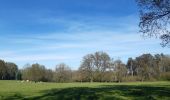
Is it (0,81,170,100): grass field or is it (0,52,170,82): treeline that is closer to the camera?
(0,81,170,100): grass field

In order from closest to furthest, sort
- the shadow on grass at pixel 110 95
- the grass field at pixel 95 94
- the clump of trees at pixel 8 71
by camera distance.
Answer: the shadow on grass at pixel 110 95 → the grass field at pixel 95 94 → the clump of trees at pixel 8 71

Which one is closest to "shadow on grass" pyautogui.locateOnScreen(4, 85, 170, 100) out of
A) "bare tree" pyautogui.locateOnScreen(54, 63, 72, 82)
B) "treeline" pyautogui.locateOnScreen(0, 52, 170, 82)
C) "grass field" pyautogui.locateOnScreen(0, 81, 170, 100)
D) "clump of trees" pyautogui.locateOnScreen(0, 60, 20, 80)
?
"grass field" pyautogui.locateOnScreen(0, 81, 170, 100)

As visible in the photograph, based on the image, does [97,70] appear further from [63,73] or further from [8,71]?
[8,71]

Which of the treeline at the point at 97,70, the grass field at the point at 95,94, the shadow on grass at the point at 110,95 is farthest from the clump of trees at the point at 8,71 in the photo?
the shadow on grass at the point at 110,95

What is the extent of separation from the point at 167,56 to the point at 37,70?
196 feet

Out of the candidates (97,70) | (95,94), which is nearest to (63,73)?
(97,70)

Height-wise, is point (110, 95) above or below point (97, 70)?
below

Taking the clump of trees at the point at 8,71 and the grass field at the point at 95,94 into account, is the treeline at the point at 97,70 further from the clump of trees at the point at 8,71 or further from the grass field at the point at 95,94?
the grass field at the point at 95,94

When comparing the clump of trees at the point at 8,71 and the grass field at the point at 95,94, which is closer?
the grass field at the point at 95,94

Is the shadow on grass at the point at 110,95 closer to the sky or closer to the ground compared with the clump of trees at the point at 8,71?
closer to the ground

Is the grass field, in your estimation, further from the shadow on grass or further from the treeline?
the treeline

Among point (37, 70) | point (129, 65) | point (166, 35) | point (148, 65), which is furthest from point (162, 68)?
point (166, 35)

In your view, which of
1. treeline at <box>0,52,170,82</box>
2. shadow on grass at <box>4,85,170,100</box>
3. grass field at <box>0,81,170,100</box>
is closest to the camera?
shadow on grass at <box>4,85,170,100</box>

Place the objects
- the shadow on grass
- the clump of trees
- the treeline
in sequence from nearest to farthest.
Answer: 1. the shadow on grass
2. the treeline
3. the clump of trees
